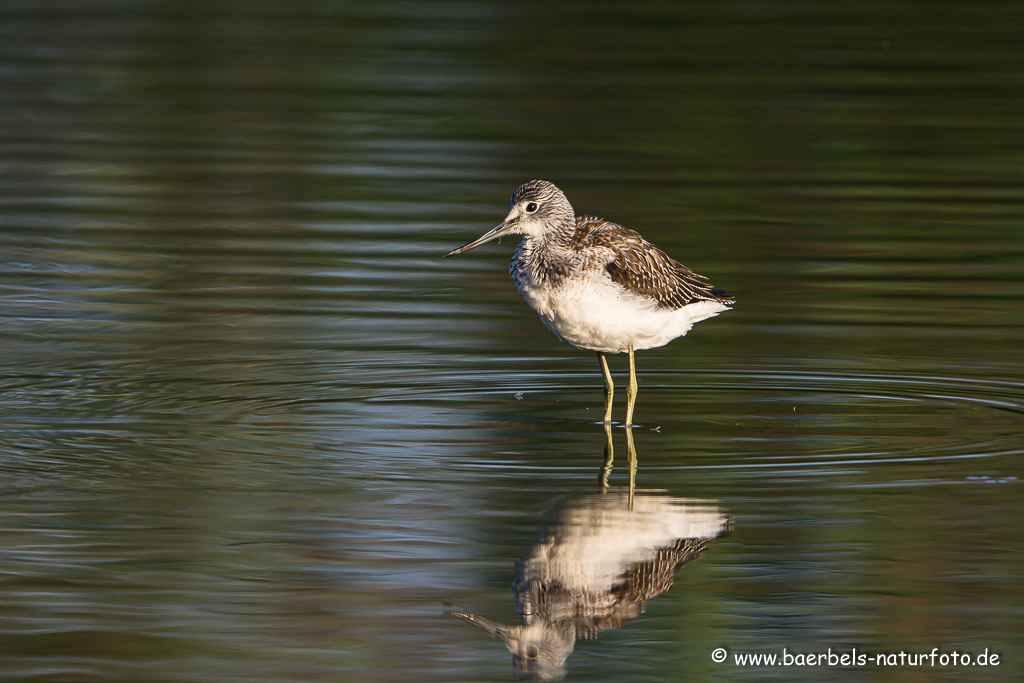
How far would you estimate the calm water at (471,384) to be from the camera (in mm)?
6145

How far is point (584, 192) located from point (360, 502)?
8.72 metres

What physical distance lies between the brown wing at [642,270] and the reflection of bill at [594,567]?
180cm

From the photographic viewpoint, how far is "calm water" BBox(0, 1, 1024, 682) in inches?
242

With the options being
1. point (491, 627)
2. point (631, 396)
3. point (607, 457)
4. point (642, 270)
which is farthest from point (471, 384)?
point (491, 627)

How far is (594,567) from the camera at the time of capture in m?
6.55

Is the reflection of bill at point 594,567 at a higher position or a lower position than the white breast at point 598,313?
lower

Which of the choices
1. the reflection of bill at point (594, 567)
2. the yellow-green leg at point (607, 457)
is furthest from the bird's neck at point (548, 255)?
the reflection of bill at point (594, 567)

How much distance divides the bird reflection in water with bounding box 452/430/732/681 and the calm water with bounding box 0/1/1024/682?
40mm

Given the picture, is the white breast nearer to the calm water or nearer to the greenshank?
the greenshank

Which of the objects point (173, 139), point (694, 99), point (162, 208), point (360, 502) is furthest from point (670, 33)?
point (360, 502)

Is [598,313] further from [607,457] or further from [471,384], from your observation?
[471,384]

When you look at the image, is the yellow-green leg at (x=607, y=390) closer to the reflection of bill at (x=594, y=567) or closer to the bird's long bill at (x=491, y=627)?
the reflection of bill at (x=594, y=567)

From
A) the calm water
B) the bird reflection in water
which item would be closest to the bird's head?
the calm water

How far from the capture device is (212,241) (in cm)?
1412
